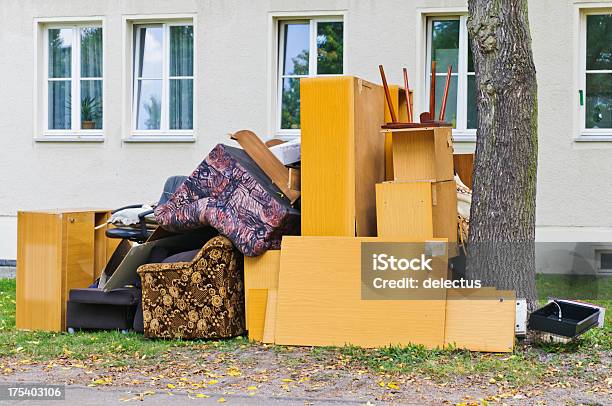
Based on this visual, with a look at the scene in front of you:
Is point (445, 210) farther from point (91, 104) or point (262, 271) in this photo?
point (91, 104)

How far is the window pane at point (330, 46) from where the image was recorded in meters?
13.6

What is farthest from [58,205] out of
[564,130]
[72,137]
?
[564,130]

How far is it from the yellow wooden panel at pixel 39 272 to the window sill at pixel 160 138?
5066 millimetres

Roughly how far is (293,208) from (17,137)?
24.9 feet

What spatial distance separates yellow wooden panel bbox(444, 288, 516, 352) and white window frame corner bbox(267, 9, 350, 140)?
6194 millimetres

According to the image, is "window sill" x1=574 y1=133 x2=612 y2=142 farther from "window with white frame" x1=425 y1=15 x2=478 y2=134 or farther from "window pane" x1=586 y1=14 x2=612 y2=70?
"window with white frame" x1=425 y1=15 x2=478 y2=134

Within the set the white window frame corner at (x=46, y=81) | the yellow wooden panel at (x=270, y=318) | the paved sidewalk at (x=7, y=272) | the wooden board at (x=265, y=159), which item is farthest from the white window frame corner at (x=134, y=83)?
the yellow wooden panel at (x=270, y=318)

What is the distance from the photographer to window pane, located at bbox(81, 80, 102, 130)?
14523 mm

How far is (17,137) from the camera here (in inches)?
577

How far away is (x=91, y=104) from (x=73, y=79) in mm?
445

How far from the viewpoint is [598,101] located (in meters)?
12.8

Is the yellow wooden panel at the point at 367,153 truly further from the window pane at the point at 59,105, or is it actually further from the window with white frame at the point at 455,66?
the window pane at the point at 59,105

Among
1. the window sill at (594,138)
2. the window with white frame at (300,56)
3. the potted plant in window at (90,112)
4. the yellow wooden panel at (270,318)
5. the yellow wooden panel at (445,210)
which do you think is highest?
the window with white frame at (300,56)

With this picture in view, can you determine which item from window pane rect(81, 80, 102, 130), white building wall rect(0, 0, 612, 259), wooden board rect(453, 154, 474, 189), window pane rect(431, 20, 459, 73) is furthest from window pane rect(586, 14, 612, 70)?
window pane rect(81, 80, 102, 130)
